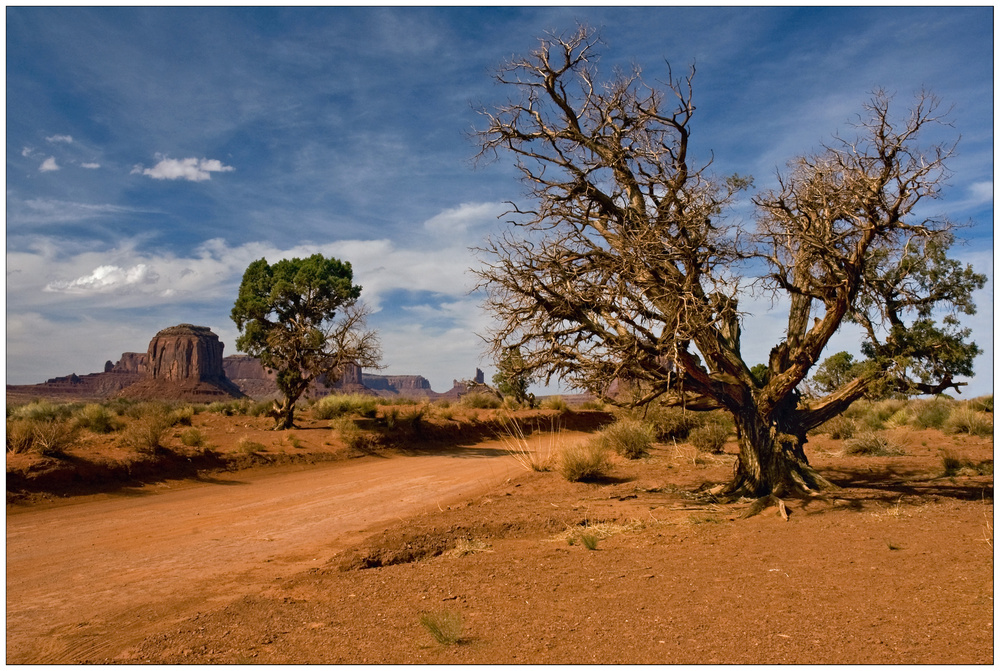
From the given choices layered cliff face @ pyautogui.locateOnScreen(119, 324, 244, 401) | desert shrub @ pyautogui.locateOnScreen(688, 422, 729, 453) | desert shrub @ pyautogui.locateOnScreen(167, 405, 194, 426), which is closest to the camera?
desert shrub @ pyautogui.locateOnScreen(688, 422, 729, 453)

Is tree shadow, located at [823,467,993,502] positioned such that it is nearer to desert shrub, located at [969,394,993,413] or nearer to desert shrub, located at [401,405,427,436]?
desert shrub, located at [969,394,993,413]

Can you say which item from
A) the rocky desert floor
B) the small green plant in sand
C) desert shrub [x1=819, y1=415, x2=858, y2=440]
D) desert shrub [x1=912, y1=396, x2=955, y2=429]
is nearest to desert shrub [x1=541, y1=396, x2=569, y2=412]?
desert shrub [x1=819, y1=415, x2=858, y2=440]

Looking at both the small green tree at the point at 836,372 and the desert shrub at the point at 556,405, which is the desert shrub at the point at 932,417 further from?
the desert shrub at the point at 556,405

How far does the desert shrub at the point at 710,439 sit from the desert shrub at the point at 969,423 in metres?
8.09

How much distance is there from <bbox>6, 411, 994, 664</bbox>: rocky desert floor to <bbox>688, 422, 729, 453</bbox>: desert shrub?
12.5ft

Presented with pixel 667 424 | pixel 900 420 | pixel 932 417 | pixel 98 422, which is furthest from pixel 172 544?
pixel 900 420

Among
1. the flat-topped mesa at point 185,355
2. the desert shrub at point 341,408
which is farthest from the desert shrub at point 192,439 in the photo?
the flat-topped mesa at point 185,355

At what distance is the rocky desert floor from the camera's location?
15.9 ft

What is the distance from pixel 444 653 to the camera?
472 centimetres

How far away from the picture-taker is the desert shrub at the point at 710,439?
19.0 m

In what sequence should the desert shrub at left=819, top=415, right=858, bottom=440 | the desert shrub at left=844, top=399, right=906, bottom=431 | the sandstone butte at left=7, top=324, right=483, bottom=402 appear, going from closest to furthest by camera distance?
the desert shrub at left=819, top=415, right=858, bottom=440, the desert shrub at left=844, top=399, right=906, bottom=431, the sandstone butte at left=7, top=324, right=483, bottom=402

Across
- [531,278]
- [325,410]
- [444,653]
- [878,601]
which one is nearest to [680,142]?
[531,278]

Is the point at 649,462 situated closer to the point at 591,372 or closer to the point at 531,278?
the point at 591,372

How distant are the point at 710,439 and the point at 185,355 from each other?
4138 inches
